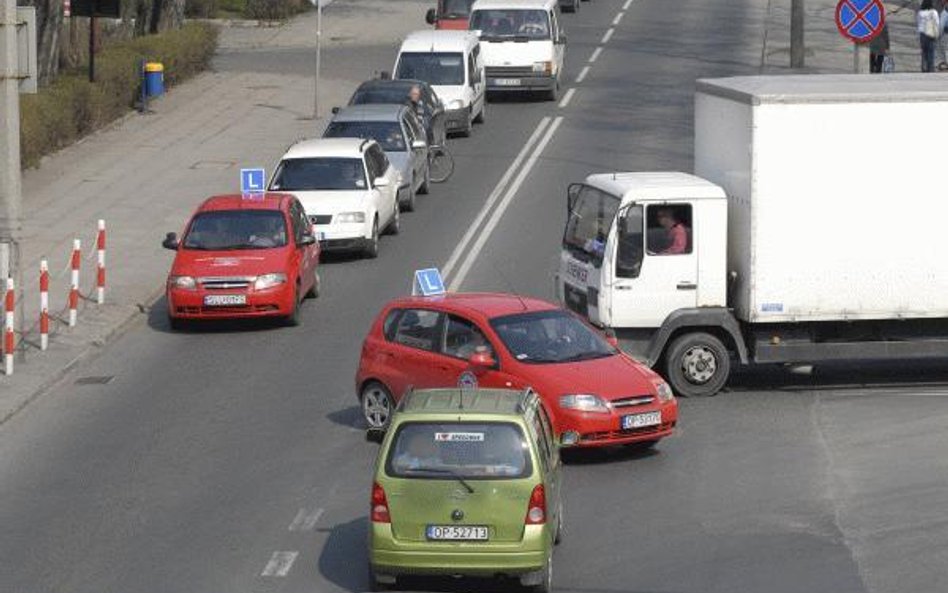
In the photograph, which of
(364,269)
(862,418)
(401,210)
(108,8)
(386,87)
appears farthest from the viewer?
(108,8)

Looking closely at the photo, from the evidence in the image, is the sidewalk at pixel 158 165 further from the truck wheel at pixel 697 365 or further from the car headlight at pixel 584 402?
the truck wheel at pixel 697 365

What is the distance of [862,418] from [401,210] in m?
15.6

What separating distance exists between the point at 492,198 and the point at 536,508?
22004 mm

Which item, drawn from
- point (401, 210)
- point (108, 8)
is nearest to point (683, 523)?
point (401, 210)

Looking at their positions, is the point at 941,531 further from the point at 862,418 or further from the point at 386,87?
the point at 386,87

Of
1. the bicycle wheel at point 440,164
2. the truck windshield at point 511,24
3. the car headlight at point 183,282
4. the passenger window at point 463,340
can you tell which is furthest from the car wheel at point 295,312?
the truck windshield at point 511,24

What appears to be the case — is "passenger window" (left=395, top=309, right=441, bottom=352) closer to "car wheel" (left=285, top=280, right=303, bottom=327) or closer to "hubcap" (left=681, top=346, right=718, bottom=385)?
"hubcap" (left=681, top=346, right=718, bottom=385)

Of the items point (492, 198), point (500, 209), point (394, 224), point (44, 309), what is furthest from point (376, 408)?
point (492, 198)

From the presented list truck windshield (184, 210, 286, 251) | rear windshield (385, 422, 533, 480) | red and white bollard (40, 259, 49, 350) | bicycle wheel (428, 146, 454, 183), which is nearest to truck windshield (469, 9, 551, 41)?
bicycle wheel (428, 146, 454, 183)

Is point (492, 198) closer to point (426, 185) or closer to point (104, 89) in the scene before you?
point (426, 185)

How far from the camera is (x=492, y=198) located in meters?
37.3

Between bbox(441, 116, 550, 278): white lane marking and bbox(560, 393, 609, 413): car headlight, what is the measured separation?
10.4 m

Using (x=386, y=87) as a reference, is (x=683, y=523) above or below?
below

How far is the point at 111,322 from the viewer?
92.3ft
